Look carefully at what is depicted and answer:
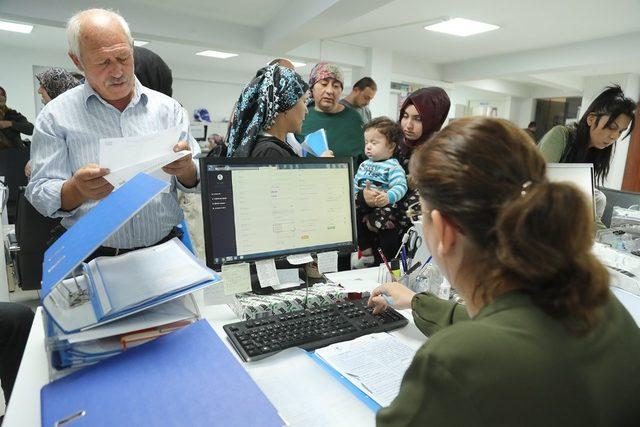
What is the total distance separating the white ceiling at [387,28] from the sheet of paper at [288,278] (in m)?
3.18

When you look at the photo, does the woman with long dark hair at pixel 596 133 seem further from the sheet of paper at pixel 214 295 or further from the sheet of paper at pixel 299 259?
the sheet of paper at pixel 214 295

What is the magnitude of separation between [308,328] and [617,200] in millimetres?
2203

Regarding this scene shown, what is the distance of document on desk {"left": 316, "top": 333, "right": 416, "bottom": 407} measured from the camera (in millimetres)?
845

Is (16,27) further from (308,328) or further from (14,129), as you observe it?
(308,328)

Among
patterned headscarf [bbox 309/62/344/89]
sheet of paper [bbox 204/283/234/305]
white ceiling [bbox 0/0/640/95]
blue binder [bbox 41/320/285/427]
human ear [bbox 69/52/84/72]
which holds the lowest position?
blue binder [bbox 41/320/285/427]

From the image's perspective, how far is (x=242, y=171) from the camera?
1.14m

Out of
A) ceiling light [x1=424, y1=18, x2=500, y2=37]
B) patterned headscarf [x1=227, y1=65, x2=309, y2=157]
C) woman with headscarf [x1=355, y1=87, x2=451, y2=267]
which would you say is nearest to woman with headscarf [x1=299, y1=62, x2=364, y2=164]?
woman with headscarf [x1=355, y1=87, x2=451, y2=267]

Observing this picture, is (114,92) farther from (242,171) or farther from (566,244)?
(566,244)

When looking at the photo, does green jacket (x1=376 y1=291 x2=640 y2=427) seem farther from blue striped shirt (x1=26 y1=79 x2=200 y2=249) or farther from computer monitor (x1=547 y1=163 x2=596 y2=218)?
computer monitor (x1=547 y1=163 x2=596 y2=218)

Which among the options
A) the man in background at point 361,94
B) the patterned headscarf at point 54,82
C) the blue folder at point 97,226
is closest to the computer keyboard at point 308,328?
the blue folder at point 97,226

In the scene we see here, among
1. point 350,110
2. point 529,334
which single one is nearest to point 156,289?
point 529,334

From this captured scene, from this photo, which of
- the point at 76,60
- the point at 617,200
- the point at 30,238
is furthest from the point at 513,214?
the point at 30,238

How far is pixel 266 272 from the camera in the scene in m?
1.21

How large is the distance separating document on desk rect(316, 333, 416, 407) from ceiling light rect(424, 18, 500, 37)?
16.8 ft
